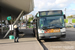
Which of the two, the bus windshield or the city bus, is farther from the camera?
the bus windshield

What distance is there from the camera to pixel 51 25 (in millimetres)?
11422

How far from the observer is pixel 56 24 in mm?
11492

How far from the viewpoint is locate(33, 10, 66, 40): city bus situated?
11.3 m

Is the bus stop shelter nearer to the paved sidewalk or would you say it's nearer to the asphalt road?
the paved sidewalk

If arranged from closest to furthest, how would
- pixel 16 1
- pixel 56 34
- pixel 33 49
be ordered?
pixel 33 49 → pixel 56 34 → pixel 16 1

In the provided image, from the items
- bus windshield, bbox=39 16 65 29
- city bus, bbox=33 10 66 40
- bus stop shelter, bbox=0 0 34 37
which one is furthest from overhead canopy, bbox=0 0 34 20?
bus windshield, bbox=39 16 65 29

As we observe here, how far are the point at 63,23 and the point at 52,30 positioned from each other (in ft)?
4.35

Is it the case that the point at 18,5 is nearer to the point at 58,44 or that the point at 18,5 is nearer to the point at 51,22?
the point at 51,22

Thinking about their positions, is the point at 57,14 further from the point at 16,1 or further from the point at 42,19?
the point at 16,1

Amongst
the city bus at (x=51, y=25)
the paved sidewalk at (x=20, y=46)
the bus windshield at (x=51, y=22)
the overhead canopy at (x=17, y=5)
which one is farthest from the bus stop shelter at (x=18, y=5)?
the paved sidewalk at (x=20, y=46)

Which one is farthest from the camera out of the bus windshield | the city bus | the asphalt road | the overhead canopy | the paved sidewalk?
the overhead canopy

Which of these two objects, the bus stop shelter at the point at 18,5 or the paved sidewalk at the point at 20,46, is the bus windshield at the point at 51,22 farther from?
the bus stop shelter at the point at 18,5

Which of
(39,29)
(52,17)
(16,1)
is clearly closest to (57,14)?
(52,17)

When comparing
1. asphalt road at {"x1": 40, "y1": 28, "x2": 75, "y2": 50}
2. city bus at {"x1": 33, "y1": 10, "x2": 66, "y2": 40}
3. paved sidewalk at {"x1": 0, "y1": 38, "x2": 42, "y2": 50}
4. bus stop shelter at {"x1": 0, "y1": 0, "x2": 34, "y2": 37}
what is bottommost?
asphalt road at {"x1": 40, "y1": 28, "x2": 75, "y2": 50}
